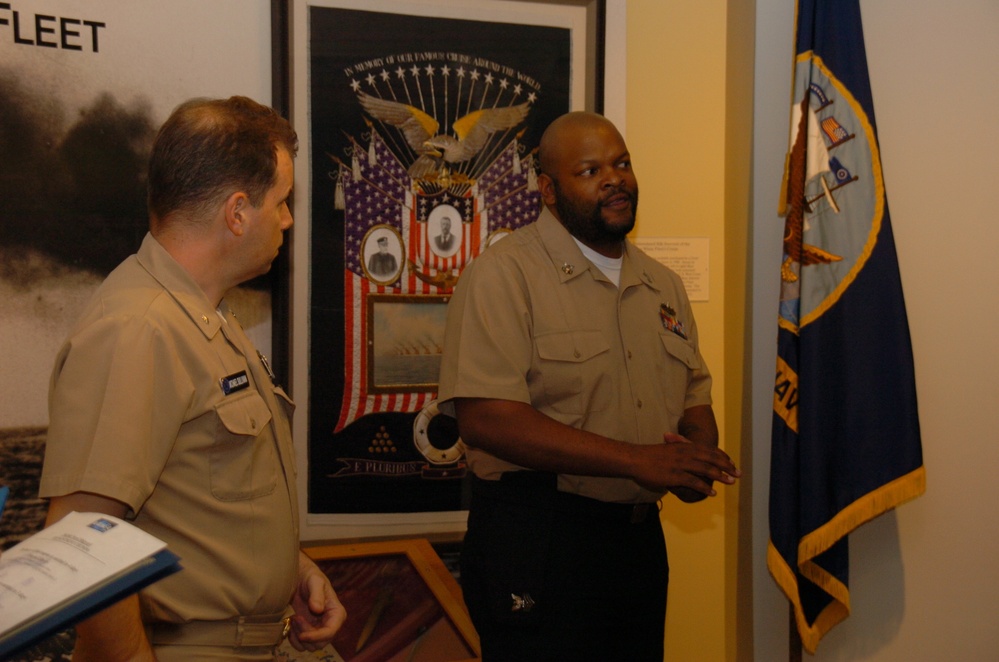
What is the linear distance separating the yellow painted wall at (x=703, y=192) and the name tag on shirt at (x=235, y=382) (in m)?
1.60

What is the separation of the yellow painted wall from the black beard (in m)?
0.65

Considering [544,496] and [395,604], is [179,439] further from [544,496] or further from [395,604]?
[395,604]

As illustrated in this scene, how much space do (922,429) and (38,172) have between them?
2.58 m

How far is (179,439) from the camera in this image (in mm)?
1214

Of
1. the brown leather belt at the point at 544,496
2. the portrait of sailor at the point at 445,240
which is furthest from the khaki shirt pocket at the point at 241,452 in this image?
the portrait of sailor at the point at 445,240

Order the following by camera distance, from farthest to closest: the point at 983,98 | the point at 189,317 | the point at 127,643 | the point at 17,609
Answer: the point at 983,98 → the point at 189,317 → the point at 127,643 → the point at 17,609

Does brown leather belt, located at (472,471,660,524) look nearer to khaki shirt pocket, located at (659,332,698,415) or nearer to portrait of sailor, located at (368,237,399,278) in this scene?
khaki shirt pocket, located at (659,332,698,415)

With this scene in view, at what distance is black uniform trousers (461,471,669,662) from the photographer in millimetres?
1775

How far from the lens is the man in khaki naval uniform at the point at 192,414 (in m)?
1.11

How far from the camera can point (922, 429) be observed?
255cm

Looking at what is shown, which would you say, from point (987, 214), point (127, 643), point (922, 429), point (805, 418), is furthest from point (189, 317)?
point (987, 214)

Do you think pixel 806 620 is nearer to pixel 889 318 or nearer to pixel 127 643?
pixel 889 318

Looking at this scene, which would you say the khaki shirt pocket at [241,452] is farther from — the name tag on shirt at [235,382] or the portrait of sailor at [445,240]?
the portrait of sailor at [445,240]

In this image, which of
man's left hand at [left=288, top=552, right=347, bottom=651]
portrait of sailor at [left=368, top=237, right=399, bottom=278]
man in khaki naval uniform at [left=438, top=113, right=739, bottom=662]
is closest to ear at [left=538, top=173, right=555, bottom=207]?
man in khaki naval uniform at [left=438, top=113, right=739, bottom=662]
